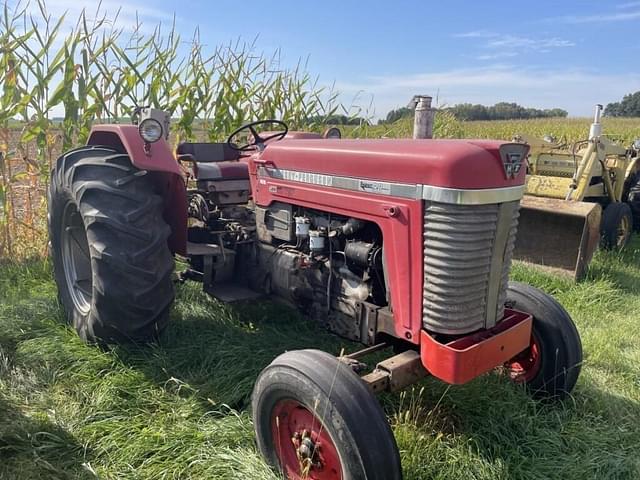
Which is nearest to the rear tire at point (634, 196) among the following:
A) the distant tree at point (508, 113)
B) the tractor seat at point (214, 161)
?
A: the tractor seat at point (214, 161)

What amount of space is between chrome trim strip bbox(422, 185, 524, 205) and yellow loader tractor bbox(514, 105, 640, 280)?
10.1 ft

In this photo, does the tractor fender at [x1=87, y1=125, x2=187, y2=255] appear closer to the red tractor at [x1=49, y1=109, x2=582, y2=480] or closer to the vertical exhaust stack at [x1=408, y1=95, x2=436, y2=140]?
the red tractor at [x1=49, y1=109, x2=582, y2=480]

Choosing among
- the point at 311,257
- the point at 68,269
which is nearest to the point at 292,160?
the point at 311,257

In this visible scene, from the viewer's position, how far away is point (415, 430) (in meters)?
2.40

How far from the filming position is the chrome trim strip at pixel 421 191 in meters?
2.04

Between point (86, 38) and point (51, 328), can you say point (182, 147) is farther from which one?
point (86, 38)

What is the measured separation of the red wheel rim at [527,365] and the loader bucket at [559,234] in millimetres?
2203

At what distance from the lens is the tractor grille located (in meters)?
2.09

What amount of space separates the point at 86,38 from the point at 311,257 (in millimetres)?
3485

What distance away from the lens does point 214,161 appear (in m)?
4.09

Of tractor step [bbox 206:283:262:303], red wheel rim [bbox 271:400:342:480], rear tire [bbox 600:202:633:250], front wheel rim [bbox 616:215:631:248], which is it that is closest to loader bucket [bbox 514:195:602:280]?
rear tire [bbox 600:202:633:250]

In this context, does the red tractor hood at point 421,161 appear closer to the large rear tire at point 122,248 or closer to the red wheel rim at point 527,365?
the large rear tire at point 122,248

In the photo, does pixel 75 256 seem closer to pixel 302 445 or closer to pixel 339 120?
pixel 302 445

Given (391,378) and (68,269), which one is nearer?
(391,378)
